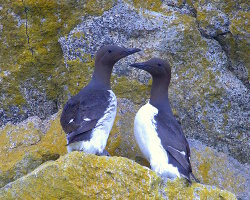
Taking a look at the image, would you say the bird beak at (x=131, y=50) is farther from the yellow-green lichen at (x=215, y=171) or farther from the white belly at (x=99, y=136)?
the yellow-green lichen at (x=215, y=171)

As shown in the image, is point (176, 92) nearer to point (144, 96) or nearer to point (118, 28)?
point (144, 96)

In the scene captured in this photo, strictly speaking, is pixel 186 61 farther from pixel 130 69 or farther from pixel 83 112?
pixel 83 112

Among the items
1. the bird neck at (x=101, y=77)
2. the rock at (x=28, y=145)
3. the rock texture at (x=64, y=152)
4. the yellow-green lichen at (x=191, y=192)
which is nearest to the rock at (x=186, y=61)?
the rock texture at (x=64, y=152)

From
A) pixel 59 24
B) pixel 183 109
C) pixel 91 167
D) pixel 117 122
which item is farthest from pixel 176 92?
pixel 91 167

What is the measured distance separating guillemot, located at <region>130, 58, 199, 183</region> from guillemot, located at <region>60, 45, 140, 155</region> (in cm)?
29

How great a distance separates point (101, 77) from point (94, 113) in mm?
572

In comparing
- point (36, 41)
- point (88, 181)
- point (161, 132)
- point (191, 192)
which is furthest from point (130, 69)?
point (88, 181)

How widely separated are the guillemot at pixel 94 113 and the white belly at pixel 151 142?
0.28 meters

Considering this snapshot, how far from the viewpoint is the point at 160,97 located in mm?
6691

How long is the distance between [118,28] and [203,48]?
2.96ft

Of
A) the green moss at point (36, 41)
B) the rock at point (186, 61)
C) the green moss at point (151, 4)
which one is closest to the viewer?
the rock at point (186, 61)

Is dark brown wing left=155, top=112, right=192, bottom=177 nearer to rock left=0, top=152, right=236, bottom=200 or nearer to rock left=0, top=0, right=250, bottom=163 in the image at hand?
rock left=0, top=0, right=250, bottom=163

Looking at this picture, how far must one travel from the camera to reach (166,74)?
6.74 meters

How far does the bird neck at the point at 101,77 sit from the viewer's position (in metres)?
6.71
